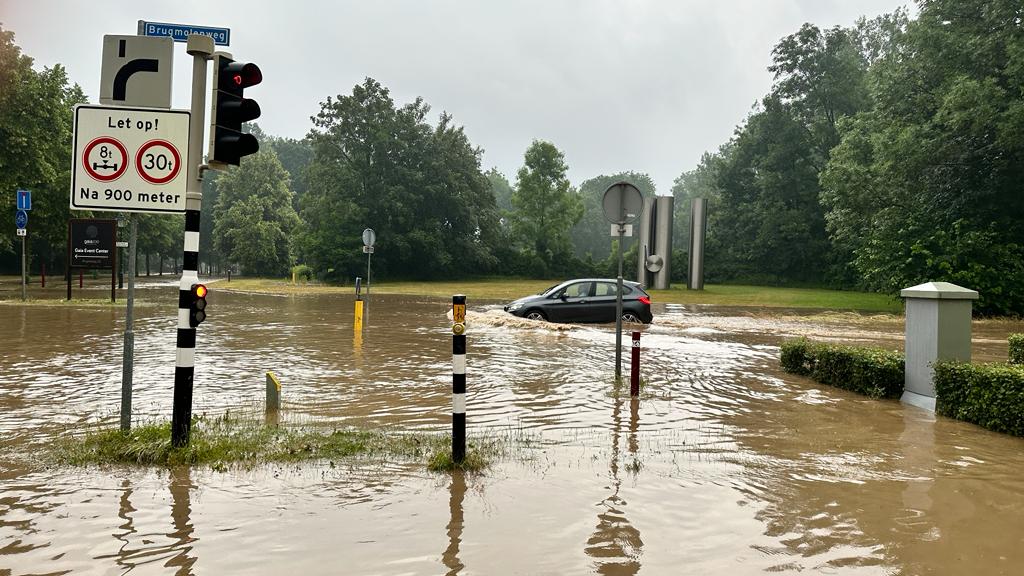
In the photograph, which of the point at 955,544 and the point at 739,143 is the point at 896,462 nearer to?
the point at 955,544

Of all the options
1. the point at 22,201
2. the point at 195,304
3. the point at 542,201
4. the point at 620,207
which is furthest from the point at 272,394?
the point at 542,201

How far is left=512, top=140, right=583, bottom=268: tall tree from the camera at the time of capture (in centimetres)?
6775

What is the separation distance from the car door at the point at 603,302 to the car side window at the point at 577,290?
0.82 feet

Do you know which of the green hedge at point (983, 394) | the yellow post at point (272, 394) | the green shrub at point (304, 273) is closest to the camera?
the green hedge at point (983, 394)

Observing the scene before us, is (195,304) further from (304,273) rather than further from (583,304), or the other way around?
(304,273)

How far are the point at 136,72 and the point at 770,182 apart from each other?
198 ft

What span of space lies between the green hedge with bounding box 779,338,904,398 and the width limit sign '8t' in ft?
29.2

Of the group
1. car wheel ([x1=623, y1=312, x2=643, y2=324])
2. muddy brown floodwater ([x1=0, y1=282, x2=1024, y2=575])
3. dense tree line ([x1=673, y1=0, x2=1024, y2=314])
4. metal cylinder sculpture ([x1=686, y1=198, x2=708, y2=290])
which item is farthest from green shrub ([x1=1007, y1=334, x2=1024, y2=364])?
metal cylinder sculpture ([x1=686, y1=198, x2=708, y2=290])

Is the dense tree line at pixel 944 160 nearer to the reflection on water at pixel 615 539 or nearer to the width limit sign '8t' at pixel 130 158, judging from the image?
the reflection on water at pixel 615 539

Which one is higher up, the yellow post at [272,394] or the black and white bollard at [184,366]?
the black and white bollard at [184,366]

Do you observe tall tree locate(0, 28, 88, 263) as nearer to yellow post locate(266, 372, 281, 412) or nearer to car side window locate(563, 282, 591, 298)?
car side window locate(563, 282, 591, 298)

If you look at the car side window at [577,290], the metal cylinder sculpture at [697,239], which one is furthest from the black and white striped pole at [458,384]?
the metal cylinder sculpture at [697,239]

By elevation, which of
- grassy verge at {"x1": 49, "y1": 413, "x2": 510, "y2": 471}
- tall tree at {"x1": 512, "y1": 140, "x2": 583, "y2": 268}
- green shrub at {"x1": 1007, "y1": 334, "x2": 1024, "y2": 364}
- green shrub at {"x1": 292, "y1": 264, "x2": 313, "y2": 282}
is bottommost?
grassy verge at {"x1": 49, "y1": 413, "x2": 510, "y2": 471}

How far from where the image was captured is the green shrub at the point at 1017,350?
35.7 ft
